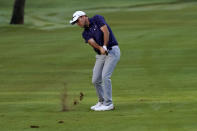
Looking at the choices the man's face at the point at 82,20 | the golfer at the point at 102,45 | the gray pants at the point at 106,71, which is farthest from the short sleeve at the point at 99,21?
the gray pants at the point at 106,71

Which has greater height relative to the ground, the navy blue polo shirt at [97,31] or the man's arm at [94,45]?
the navy blue polo shirt at [97,31]

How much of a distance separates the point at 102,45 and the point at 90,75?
28.3 feet

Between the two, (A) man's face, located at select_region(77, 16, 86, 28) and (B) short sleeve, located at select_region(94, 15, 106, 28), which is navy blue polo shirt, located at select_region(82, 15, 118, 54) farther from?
(A) man's face, located at select_region(77, 16, 86, 28)

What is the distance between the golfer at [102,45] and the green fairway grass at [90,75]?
46cm

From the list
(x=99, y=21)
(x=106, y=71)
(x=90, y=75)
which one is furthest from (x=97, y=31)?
(x=90, y=75)

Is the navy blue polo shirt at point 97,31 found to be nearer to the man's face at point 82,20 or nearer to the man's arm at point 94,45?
the man's arm at point 94,45

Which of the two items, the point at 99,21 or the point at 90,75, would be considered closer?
the point at 99,21

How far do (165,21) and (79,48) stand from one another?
1439cm

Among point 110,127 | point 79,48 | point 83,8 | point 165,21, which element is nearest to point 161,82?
point 110,127

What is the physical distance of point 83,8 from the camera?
56438mm

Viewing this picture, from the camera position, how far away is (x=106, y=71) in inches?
496

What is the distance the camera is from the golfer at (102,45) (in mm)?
12370

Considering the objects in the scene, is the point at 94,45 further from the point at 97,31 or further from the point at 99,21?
the point at 99,21

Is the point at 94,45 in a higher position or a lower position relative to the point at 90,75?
higher
